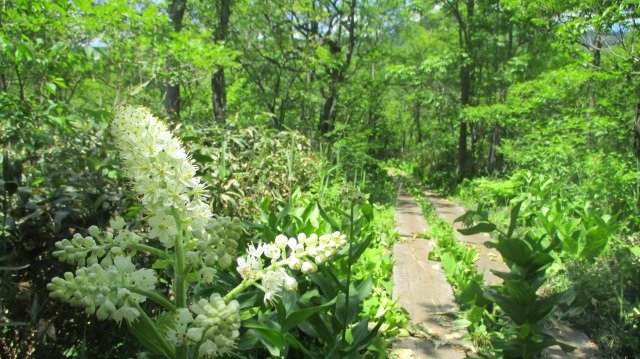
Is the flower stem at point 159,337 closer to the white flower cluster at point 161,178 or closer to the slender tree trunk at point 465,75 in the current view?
the white flower cluster at point 161,178

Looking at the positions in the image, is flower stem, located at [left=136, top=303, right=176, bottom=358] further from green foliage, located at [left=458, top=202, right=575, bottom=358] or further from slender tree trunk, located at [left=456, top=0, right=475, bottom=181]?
slender tree trunk, located at [left=456, top=0, right=475, bottom=181]

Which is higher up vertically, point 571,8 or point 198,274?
point 571,8

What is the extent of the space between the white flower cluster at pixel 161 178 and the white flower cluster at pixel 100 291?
153 millimetres

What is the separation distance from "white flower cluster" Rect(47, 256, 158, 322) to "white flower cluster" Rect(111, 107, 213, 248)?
153mm

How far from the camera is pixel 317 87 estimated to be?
467 inches

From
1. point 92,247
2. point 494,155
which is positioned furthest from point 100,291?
point 494,155

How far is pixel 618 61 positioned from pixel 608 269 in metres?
4.33

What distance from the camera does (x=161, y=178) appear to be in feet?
3.31

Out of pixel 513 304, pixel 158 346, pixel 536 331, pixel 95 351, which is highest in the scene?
pixel 158 346

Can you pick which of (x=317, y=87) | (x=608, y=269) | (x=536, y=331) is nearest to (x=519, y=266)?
(x=536, y=331)

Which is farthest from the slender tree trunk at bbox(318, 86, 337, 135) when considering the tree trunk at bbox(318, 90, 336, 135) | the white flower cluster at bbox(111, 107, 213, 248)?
the white flower cluster at bbox(111, 107, 213, 248)

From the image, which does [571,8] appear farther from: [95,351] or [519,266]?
[95,351]

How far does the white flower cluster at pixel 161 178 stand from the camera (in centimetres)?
101

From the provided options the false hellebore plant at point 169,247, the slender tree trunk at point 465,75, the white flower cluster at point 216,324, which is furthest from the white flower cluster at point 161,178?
the slender tree trunk at point 465,75
